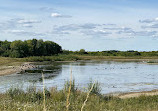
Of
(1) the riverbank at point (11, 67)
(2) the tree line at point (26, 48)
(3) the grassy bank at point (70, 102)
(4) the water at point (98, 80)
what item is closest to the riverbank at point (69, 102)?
(3) the grassy bank at point (70, 102)

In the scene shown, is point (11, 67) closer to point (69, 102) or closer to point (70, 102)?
point (70, 102)

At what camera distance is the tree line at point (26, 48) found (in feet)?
235

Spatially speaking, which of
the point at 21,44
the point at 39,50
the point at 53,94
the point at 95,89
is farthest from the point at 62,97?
the point at 39,50

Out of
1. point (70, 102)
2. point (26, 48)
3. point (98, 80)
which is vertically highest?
point (26, 48)

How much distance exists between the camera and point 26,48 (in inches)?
3000

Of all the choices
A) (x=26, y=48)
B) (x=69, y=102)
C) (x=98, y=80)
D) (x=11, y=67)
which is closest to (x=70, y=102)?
(x=69, y=102)

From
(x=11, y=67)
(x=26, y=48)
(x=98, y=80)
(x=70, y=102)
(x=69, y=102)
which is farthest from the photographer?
(x=26, y=48)

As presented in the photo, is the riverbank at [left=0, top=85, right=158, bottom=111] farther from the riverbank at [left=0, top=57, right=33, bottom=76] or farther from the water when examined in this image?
the riverbank at [left=0, top=57, right=33, bottom=76]

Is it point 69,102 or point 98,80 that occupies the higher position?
point 69,102

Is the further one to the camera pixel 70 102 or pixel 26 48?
pixel 26 48

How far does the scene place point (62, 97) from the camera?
43.6 feet

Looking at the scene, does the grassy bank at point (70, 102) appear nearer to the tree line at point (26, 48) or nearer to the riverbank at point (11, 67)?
the riverbank at point (11, 67)

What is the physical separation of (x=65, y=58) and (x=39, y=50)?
44.4 feet

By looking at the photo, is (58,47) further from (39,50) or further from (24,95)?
(24,95)
